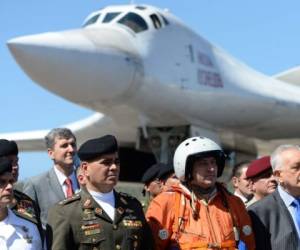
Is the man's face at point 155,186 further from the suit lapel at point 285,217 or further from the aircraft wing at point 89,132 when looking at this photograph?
the aircraft wing at point 89,132

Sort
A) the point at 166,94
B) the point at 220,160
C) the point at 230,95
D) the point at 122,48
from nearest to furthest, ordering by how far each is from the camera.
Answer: the point at 220,160, the point at 122,48, the point at 166,94, the point at 230,95

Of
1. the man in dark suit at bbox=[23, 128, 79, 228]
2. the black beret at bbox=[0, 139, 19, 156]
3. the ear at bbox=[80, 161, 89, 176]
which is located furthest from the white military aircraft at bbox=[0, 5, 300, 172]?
the ear at bbox=[80, 161, 89, 176]

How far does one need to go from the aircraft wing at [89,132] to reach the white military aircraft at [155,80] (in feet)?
0.47

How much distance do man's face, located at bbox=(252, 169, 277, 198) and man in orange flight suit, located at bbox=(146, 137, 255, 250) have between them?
111cm

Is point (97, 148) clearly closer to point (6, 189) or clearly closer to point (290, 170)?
point (6, 189)

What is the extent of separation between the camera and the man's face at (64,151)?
530 centimetres

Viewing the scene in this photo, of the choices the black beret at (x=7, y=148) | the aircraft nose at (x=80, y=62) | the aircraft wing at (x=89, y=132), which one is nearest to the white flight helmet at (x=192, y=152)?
the black beret at (x=7, y=148)

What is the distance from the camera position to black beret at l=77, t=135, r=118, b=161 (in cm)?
362

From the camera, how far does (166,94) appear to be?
47.1 ft

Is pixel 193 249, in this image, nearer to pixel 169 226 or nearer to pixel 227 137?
pixel 169 226

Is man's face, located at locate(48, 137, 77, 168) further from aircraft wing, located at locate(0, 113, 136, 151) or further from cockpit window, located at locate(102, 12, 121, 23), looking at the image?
aircraft wing, located at locate(0, 113, 136, 151)

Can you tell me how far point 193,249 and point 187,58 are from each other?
38.2ft

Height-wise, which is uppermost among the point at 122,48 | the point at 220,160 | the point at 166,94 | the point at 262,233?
the point at 122,48

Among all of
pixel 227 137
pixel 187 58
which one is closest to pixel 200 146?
pixel 187 58
